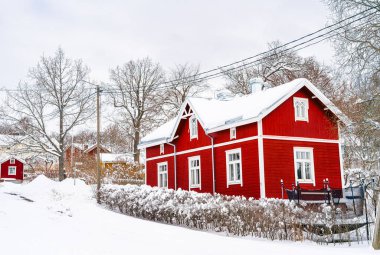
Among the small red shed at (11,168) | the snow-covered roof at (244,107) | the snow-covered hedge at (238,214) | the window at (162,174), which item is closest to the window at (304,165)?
the snow-covered roof at (244,107)

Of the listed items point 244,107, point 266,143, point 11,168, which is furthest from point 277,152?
point 11,168

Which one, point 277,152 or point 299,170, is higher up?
point 277,152

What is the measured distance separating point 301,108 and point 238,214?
345 inches

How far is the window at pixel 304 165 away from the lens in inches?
816

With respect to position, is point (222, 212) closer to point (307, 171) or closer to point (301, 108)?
point (307, 171)

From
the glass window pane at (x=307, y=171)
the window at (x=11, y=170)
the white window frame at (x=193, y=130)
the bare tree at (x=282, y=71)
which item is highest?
the bare tree at (x=282, y=71)

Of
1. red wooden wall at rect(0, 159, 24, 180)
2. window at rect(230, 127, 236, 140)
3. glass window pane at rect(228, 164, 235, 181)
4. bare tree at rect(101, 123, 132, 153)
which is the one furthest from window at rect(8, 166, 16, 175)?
window at rect(230, 127, 236, 140)

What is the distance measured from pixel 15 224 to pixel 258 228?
7.45 m

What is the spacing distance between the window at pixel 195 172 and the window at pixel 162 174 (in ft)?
10.9

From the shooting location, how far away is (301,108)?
70.9 feet

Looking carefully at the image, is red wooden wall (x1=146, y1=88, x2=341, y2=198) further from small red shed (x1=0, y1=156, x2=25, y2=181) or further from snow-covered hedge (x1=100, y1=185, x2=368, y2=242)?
small red shed (x1=0, y1=156, x2=25, y2=181)

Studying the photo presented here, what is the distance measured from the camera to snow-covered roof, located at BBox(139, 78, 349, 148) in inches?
793

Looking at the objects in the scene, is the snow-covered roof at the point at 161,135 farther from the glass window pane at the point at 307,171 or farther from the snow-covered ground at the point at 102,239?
the snow-covered ground at the point at 102,239

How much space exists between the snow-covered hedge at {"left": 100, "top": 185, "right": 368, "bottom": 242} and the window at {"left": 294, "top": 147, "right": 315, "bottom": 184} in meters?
4.83
